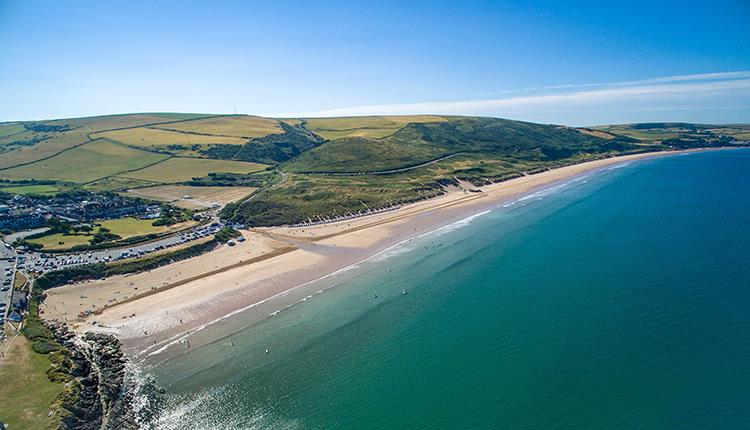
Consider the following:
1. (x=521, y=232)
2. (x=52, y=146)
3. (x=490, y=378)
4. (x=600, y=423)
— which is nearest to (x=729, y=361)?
(x=600, y=423)

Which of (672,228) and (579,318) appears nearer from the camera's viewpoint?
(579,318)

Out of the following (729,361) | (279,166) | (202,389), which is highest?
(279,166)

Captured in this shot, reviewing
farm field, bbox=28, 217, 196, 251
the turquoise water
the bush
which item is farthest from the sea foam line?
farm field, bbox=28, 217, 196, 251

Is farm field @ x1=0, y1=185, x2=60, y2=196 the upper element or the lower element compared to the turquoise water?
upper

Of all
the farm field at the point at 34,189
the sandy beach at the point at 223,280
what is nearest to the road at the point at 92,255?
the sandy beach at the point at 223,280

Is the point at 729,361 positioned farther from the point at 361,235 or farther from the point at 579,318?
the point at 361,235

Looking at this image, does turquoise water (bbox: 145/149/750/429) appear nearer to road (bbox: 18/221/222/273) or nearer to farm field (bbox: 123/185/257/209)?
road (bbox: 18/221/222/273)

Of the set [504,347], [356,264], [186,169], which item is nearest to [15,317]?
[356,264]
